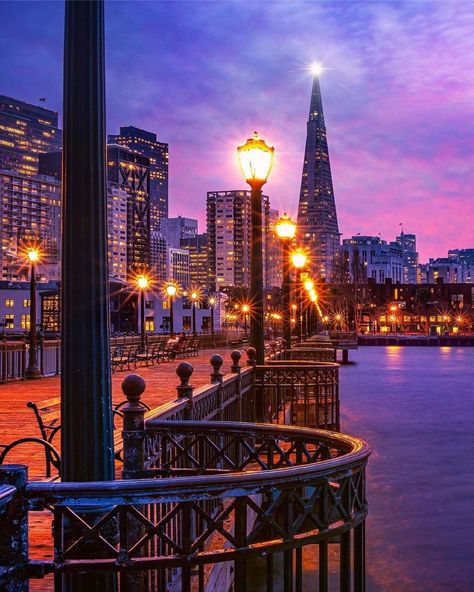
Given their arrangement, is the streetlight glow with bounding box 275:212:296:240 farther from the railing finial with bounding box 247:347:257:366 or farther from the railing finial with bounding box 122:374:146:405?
the railing finial with bounding box 122:374:146:405

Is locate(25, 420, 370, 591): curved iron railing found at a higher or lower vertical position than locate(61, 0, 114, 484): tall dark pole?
lower

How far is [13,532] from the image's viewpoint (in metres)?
3.88

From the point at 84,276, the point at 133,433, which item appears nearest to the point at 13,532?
the point at 84,276

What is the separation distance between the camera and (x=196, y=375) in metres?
29.8

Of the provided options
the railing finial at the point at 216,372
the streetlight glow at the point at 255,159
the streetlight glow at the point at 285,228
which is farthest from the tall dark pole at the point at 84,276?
the streetlight glow at the point at 285,228

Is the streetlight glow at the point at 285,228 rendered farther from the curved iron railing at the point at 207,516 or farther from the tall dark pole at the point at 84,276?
the tall dark pole at the point at 84,276

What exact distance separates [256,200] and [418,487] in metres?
14.0

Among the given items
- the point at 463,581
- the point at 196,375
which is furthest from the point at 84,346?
the point at 196,375

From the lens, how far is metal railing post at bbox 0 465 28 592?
386 cm

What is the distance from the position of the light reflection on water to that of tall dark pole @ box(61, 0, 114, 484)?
1297 cm

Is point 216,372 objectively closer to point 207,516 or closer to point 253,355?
point 253,355

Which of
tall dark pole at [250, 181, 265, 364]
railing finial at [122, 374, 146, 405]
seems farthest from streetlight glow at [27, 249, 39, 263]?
railing finial at [122, 374, 146, 405]

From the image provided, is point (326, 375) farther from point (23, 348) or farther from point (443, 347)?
point (443, 347)

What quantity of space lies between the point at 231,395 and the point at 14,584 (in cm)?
922
